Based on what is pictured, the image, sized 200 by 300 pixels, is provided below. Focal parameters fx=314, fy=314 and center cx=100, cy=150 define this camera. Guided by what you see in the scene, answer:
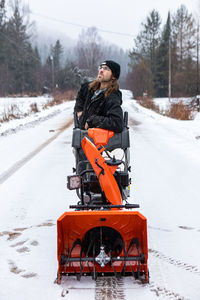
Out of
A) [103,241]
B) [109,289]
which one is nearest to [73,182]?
[103,241]

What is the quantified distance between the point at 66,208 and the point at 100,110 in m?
1.44

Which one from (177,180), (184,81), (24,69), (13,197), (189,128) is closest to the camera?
(13,197)

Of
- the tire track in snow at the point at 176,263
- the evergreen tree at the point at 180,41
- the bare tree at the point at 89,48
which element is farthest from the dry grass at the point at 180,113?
the bare tree at the point at 89,48

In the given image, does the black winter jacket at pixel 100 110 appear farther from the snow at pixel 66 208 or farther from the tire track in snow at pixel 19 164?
the tire track in snow at pixel 19 164

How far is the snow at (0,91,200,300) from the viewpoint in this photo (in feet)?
7.72

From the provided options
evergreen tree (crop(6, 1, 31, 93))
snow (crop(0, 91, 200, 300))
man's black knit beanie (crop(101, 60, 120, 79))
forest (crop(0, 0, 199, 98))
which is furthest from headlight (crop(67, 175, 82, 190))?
evergreen tree (crop(6, 1, 31, 93))

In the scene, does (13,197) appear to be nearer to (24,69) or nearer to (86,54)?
(86,54)

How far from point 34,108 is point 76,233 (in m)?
19.4

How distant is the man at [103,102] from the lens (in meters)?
→ 2.96

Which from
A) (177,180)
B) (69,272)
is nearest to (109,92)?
(69,272)

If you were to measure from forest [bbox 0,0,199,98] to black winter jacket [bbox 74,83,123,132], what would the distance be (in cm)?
3431

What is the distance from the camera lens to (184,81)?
37312 mm

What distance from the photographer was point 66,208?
400 cm

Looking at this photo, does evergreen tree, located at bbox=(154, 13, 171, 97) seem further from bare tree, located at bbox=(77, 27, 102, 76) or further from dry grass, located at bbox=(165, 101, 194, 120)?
dry grass, located at bbox=(165, 101, 194, 120)
